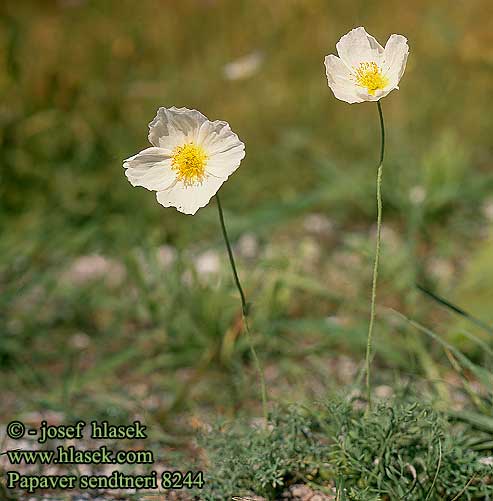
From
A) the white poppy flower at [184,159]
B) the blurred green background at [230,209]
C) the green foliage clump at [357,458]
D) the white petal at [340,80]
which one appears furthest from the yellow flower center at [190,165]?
the blurred green background at [230,209]

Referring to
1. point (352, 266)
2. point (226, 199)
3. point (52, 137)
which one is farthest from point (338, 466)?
point (52, 137)

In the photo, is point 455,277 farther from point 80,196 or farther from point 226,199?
point 80,196

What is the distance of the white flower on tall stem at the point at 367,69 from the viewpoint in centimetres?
98

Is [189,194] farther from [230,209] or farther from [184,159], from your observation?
[230,209]

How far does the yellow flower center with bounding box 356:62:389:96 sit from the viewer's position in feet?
3.30

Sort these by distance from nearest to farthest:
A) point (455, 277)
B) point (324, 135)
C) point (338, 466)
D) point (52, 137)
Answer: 1. point (338, 466)
2. point (455, 277)
3. point (52, 137)
4. point (324, 135)

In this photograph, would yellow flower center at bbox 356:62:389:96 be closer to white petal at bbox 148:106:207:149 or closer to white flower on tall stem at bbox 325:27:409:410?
white flower on tall stem at bbox 325:27:409:410

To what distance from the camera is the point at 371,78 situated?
3.33 feet

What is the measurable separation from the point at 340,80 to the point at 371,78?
0.04 m

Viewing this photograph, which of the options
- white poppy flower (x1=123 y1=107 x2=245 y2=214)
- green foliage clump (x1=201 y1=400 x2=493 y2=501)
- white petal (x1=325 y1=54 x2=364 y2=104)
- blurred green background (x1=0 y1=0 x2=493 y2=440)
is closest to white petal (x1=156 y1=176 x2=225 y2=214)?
white poppy flower (x1=123 y1=107 x2=245 y2=214)

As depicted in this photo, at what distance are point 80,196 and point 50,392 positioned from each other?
0.79 m

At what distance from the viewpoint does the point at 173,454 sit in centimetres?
130

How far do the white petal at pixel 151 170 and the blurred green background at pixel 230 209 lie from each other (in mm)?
493

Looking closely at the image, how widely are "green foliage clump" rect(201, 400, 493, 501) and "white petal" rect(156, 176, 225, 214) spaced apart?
0.33 meters
